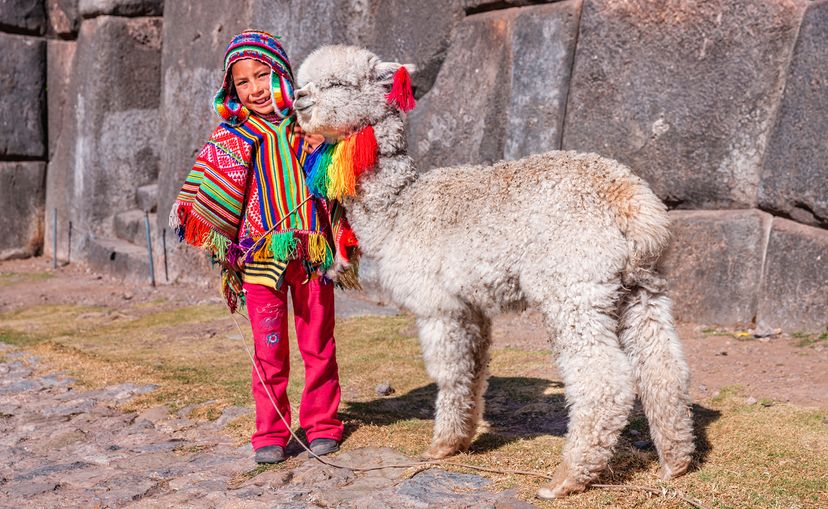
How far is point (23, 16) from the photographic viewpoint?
12219 mm

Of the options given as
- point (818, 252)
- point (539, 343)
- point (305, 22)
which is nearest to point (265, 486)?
point (539, 343)

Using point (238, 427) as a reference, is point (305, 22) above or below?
above

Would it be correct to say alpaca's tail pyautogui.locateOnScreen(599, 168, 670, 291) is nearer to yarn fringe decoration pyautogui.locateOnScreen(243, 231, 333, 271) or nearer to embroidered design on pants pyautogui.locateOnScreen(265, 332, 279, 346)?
Answer: yarn fringe decoration pyautogui.locateOnScreen(243, 231, 333, 271)

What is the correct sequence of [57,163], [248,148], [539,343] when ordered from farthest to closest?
[57,163]
[539,343]
[248,148]

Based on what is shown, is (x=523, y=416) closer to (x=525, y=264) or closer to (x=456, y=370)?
(x=456, y=370)

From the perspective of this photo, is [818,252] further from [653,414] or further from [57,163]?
[57,163]

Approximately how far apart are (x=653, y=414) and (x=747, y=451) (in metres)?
0.58

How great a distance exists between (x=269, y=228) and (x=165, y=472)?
3.99 feet

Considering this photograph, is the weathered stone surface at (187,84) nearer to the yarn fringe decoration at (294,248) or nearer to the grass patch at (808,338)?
the yarn fringe decoration at (294,248)

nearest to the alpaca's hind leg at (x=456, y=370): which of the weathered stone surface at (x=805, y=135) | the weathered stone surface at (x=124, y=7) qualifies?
the weathered stone surface at (x=805, y=135)

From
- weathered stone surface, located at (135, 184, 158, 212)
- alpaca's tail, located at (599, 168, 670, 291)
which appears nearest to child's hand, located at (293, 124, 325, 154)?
alpaca's tail, located at (599, 168, 670, 291)

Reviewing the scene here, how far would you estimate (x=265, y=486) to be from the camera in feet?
12.6

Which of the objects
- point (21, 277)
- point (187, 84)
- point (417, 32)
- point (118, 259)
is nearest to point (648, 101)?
point (417, 32)

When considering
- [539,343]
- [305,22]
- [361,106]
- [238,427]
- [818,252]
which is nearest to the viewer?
[361,106]
